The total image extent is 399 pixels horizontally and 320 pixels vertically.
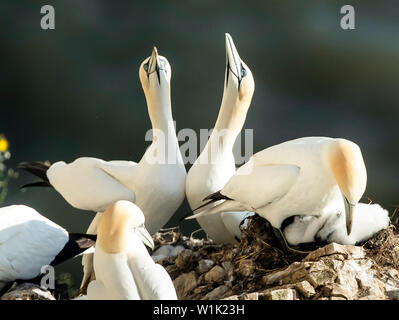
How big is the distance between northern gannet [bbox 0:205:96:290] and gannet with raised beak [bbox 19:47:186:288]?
0.55 m

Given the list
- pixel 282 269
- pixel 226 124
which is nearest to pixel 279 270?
pixel 282 269

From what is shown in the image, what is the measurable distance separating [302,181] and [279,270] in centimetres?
45

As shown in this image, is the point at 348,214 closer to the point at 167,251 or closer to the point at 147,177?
the point at 147,177

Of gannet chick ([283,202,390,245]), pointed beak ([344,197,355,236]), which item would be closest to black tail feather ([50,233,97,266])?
gannet chick ([283,202,390,245])

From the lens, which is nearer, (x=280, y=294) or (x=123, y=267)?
(x=123, y=267)

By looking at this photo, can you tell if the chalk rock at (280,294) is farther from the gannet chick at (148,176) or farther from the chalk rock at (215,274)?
the gannet chick at (148,176)

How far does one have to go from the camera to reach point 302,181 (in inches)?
153

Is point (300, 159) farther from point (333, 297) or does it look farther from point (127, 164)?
point (127, 164)

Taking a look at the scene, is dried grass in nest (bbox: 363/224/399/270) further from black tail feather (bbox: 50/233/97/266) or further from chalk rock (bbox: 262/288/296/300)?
black tail feather (bbox: 50/233/97/266)

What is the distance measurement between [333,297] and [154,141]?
173 cm

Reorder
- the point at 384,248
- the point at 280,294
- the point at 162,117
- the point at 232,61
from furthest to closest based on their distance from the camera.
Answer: the point at 162,117
the point at 232,61
the point at 384,248
the point at 280,294

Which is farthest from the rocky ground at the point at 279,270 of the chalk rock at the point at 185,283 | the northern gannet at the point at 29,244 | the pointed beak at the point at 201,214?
the pointed beak at the point at 201,214
